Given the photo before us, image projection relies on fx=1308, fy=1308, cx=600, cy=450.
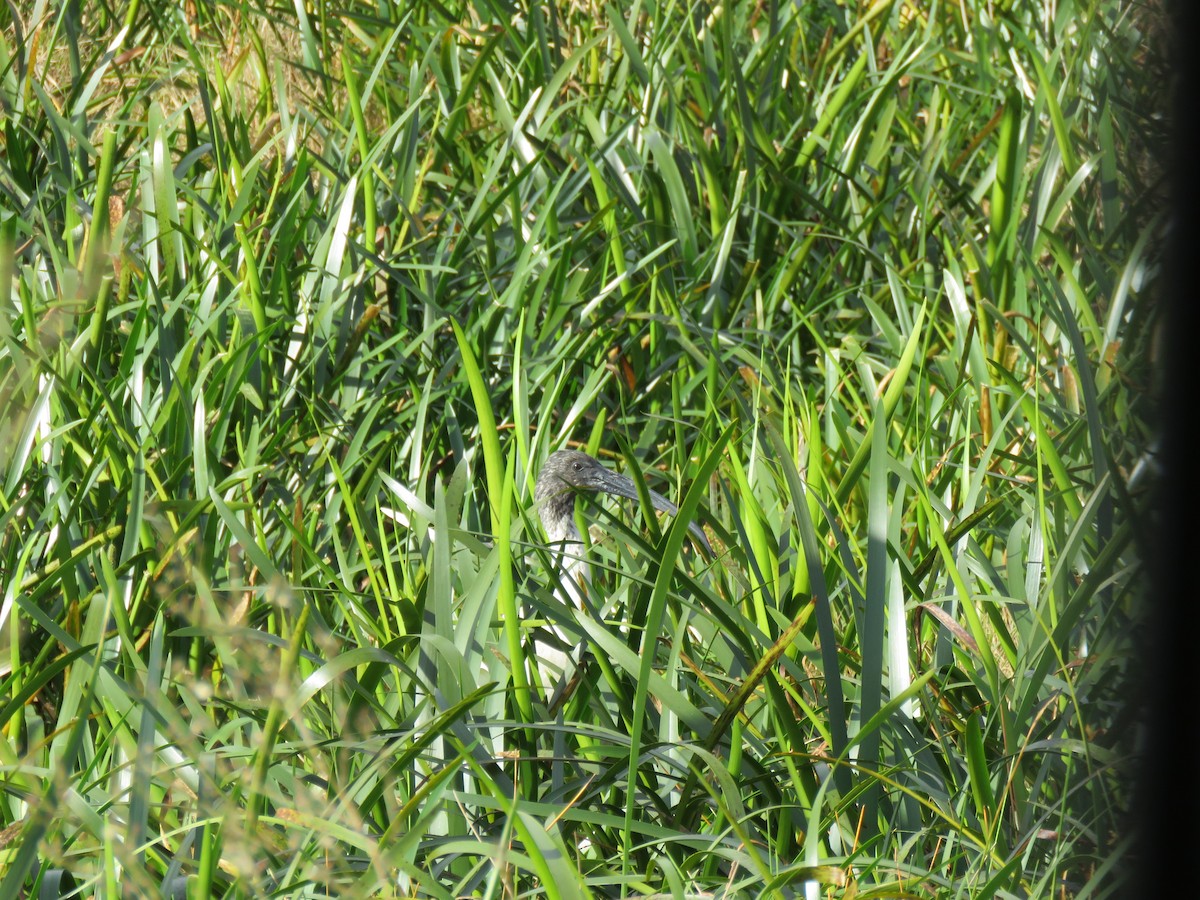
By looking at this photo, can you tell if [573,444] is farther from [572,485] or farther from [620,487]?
[572,485]

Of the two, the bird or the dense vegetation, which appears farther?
the bird

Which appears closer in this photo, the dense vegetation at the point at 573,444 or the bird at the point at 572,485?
the dense vegetation at the point at 573,444

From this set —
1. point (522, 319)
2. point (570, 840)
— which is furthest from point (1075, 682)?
point (522, 319)

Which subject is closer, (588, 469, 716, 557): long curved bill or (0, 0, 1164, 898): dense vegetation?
(0, 0, 1164, 898): dense vegetation

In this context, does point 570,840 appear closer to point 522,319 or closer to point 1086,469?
point 1086,469

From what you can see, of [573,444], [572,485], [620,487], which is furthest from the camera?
[573,444]

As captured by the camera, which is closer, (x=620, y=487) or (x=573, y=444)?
(x=620, y=487)

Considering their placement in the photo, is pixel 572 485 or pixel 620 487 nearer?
pixel 572 485

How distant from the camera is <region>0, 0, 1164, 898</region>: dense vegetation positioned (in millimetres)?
1394

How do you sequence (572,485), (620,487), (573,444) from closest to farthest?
(572,485) → (620,487) → (573,444)

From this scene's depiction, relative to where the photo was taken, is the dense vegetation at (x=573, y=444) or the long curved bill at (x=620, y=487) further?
the long curved bill at (x=620, y=487)

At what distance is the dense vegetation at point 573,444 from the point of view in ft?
4.57

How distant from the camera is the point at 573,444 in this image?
289 centimetres

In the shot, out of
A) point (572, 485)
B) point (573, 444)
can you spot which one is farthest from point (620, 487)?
point (573, 444)
